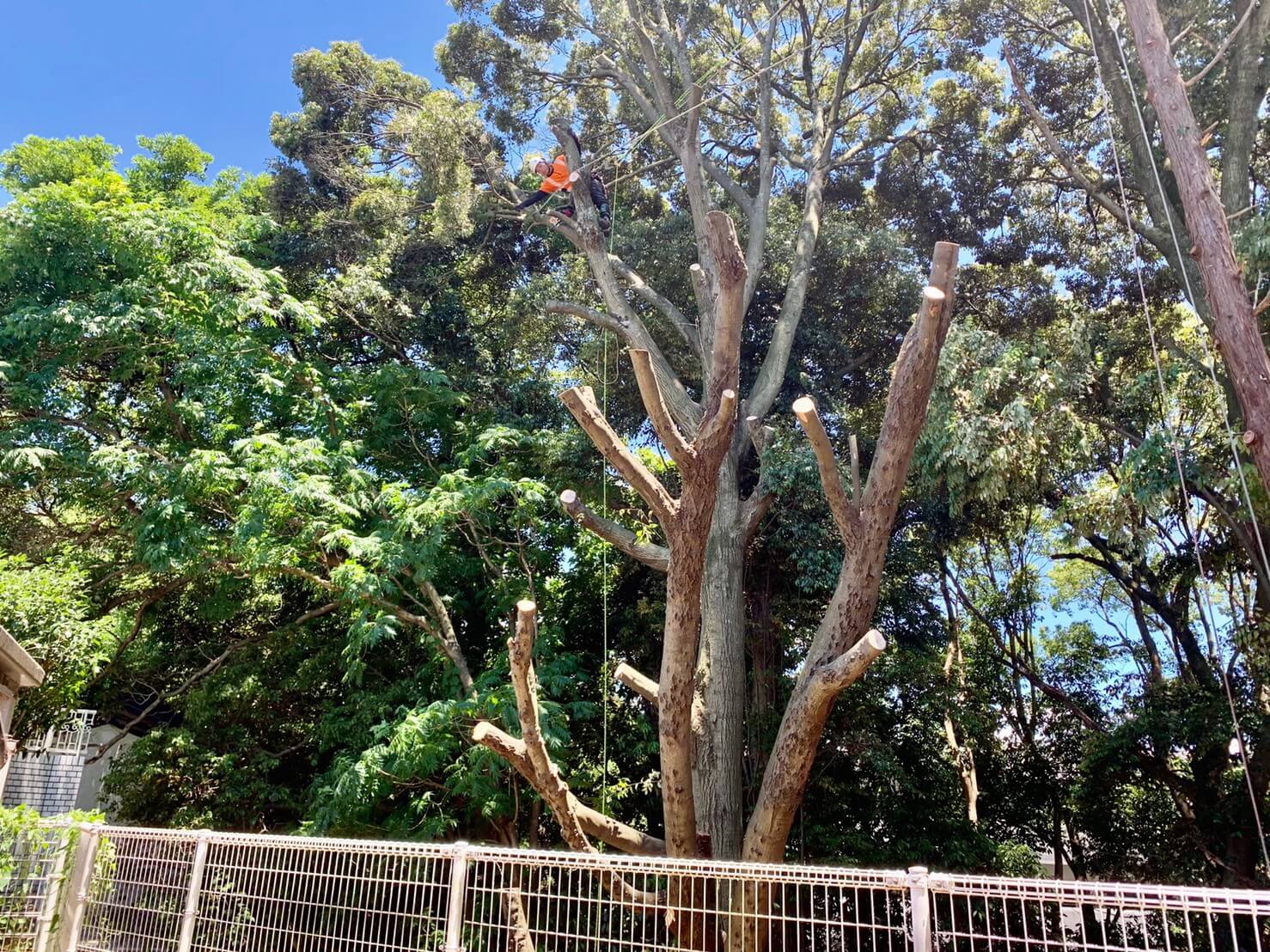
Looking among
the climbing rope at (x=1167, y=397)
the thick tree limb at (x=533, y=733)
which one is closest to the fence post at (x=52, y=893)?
the thick tree limb at (x=533, y=733)

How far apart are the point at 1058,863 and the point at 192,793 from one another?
35.2ft

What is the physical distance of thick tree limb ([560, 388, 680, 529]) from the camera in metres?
4.42

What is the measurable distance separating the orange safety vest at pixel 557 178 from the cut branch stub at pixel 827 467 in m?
4.83

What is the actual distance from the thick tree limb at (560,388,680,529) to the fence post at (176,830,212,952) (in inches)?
116

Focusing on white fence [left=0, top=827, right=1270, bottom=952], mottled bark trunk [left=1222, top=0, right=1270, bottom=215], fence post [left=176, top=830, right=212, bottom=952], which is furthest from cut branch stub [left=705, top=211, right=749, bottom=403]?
mottled bark trunk [left=1222, top=0, right=1270, bottom=215]

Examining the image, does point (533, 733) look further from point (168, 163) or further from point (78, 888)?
point (168, 163)

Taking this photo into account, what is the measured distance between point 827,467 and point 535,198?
556 centimetres

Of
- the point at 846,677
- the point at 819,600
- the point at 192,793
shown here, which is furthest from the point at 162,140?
the point at 846,677

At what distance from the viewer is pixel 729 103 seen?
1089cm

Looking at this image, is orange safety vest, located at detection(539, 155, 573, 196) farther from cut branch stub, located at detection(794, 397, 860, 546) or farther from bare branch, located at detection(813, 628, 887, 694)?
bare branch, located at detection(813, 628, 887, 694)

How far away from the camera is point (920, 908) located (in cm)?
288

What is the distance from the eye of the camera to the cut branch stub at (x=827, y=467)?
4.25 meters

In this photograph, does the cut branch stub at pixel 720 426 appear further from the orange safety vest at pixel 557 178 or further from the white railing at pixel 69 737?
the white railing at pixel 69 737

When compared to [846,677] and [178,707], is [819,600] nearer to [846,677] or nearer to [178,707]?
[846,677]
